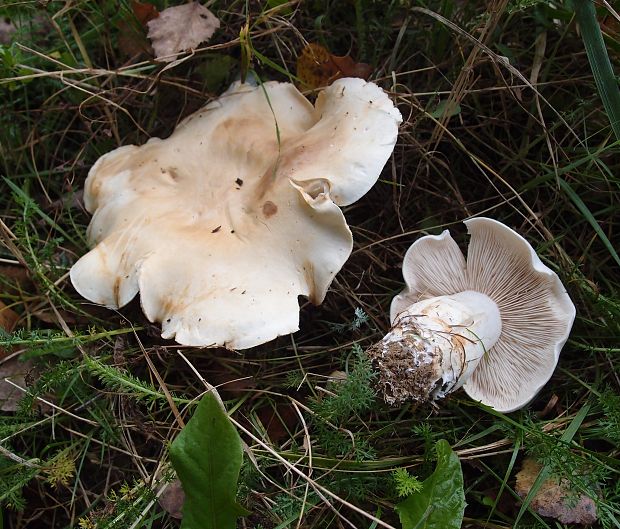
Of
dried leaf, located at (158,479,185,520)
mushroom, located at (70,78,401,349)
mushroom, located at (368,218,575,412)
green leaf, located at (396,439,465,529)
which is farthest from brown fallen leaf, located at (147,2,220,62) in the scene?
green leaf, located at (396,439,465,529)

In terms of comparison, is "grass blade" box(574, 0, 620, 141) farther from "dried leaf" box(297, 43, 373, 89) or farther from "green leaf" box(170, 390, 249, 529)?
"green leaf" box(170, 390, 249, 529)

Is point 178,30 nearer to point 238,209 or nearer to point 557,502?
point 238,209

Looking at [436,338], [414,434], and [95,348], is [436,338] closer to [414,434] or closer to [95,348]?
[414,434]

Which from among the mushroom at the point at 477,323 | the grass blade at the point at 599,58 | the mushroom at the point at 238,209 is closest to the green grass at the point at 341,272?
the grass blade at the point at 599,58

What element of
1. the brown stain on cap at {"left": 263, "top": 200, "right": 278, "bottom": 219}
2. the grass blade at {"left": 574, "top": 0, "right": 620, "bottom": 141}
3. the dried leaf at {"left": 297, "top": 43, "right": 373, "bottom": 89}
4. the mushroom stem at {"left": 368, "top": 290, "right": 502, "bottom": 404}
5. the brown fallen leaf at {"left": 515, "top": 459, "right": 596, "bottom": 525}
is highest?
the grass blade at {"left": 574, "top": 0, "right": 620, "bottom": 141}

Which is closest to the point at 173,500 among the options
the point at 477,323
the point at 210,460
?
the point at 210,460

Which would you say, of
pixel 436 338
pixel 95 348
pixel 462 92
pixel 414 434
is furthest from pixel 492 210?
pixel 95 348

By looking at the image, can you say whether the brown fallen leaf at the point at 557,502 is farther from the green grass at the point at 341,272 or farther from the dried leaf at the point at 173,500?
the dried leaf at the point at 173,500

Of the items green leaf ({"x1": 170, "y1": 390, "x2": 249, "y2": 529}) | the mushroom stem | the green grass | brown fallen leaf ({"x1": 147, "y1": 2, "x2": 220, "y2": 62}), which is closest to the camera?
green leaf ({"x1": 170, "y1": 390, "x2": 249, "y2": 529})
